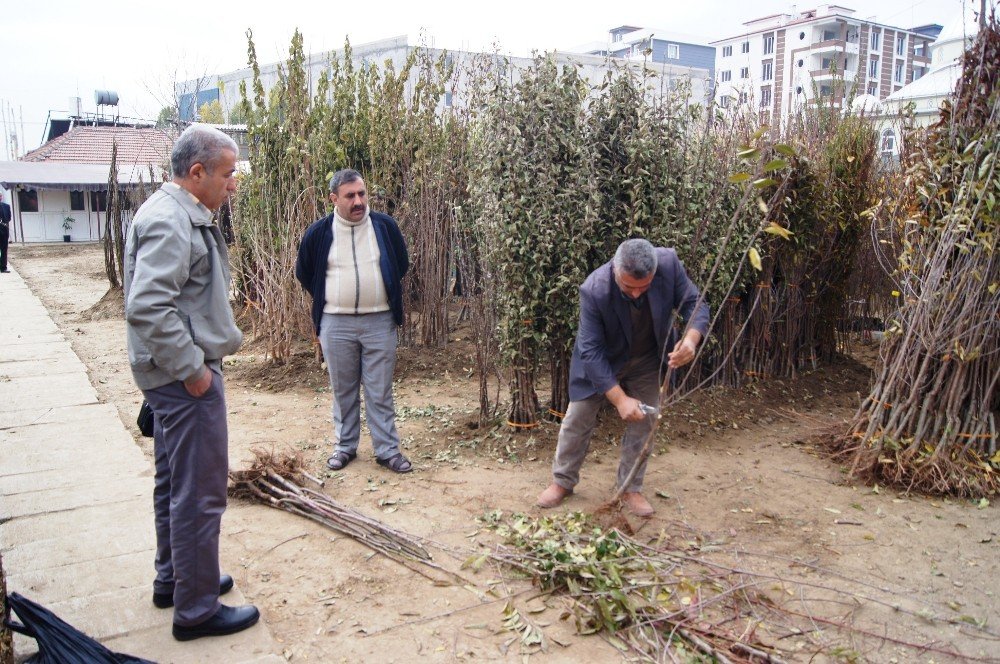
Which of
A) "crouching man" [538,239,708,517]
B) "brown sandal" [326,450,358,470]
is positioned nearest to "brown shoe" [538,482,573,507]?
"crouching man" [538,239,708,517]

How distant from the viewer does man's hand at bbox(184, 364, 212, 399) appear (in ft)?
9.43

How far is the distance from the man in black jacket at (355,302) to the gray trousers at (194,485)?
6.62 feet

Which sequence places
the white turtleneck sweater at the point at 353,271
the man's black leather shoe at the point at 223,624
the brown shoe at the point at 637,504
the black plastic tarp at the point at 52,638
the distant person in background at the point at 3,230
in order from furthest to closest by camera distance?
the distant person in background at the point at 3,230, the white turtleneck sweater at the point at 353,271, the brown shoe at the point at 637,504, the man's black leather shoe at the point at 223,624, the black plastic tarp at the point at 52,638

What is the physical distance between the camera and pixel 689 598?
3467mm

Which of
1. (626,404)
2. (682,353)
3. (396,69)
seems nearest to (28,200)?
(396,69)

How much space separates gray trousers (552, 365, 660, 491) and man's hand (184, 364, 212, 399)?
214cm

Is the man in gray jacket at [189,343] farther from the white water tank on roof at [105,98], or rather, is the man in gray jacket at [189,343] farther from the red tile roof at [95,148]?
the white water tank on roof at [105,98]

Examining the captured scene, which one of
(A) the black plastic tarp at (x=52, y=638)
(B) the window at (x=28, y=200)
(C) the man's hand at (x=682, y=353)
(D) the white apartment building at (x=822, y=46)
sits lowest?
(A) the black plastic tarp at (x=52, y=638)

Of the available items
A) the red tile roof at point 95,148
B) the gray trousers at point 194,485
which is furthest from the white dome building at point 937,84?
the red tile roof at point 95,148

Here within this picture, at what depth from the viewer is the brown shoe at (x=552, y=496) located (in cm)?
455

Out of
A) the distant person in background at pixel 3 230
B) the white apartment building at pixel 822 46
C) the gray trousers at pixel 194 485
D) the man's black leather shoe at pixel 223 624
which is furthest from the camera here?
the white apartment building at pixel 822 46

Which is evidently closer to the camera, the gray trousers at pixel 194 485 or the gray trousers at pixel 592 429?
the gray trousers at pixel 194 485

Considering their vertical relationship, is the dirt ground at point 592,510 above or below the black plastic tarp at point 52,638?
below

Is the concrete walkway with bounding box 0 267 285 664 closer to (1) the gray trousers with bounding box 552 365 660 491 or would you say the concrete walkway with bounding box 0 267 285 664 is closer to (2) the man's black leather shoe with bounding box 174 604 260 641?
(2) the man's black leather shoe with bounding box 174 604 260 641
